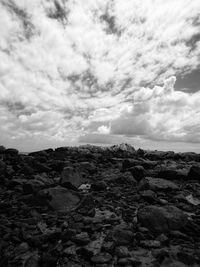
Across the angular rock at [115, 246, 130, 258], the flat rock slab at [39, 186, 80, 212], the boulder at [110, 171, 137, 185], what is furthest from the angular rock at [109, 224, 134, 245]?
the boulder at [110, 171, 137, 185]

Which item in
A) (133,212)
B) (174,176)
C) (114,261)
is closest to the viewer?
(114,261)

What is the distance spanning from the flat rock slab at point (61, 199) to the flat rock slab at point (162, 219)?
98.1 inches

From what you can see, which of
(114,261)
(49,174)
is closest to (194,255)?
(114,261)

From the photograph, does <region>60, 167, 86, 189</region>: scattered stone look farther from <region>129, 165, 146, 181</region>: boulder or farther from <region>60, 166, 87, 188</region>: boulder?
<region>129, 165, 146, 181</region>: boulder

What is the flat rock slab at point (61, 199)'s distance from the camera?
734cm

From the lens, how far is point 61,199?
7664 millimetres

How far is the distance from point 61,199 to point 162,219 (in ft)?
11.3

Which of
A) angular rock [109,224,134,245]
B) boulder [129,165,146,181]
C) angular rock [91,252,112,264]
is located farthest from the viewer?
boulder [129,165,146,181]

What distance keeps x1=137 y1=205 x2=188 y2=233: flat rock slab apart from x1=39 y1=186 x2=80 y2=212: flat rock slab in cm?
249

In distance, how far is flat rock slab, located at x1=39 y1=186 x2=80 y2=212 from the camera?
289 inches

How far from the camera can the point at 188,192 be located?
9875 millimetres

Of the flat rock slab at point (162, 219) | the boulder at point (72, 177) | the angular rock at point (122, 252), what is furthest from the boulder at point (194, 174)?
the angular rock at point (122, 252)

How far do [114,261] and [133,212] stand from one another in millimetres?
2797

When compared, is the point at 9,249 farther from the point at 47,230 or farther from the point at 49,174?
the point at 49,174
